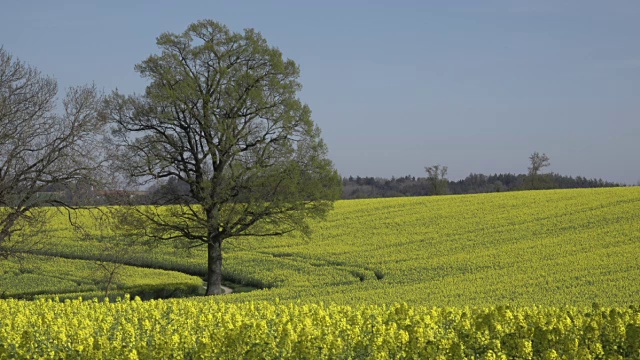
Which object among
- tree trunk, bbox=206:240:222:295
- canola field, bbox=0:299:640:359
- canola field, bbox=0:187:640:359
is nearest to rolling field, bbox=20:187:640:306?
canola field, bbox=0:187:640:359

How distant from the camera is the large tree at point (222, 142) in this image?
30891 mm

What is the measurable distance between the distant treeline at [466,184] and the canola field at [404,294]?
3574cm

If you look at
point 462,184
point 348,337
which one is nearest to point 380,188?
point 462,184

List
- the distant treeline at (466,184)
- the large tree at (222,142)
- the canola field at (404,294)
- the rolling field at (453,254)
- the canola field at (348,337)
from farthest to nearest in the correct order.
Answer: the distant treeline at (466,184) → the large tree at (222,142) → the rolling field at (453,254) → the canola field at (404,294) → the canola field at (348,337)

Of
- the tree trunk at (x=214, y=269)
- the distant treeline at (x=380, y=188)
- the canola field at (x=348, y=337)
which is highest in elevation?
the distant treeline at (x=380, y=188)

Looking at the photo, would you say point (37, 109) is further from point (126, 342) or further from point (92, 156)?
point (126, 342)

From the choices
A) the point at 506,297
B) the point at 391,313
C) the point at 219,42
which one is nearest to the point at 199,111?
the point at 219,42

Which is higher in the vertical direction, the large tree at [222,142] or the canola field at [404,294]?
the large tree at [222,142]

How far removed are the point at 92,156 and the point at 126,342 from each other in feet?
53.8

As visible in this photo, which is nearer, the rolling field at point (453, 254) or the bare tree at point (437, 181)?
the rolling field at point (453, 254)

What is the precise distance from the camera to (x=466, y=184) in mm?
109438

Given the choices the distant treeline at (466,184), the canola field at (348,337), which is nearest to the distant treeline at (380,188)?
the distant treeline at (466,184)

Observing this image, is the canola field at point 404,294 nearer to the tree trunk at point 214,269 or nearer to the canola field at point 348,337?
the canola field at point 348,337

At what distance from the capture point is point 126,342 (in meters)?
11.1
